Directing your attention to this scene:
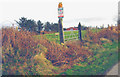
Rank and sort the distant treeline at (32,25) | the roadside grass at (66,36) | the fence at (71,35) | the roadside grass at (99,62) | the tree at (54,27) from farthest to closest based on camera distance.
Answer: the fence at (71,35) → the tree at (54,27) → the roadside grass at (66,36) → the distant treeline at (32,25) → the roadside grass at (99,62)

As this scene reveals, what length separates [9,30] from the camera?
6.42 metres

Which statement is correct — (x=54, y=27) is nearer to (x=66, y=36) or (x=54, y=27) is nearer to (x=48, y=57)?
(x=66, y=36)

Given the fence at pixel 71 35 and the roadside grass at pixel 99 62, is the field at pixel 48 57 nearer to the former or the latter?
the roadside grass at pixel 99 62

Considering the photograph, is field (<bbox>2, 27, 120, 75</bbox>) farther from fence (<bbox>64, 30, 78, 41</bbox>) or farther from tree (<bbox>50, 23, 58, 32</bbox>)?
fence (<bbox>64, 30, 78, 41</bbox>)

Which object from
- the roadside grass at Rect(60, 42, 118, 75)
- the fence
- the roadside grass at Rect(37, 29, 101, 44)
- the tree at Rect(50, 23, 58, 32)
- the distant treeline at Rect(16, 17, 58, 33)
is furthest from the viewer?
the fence

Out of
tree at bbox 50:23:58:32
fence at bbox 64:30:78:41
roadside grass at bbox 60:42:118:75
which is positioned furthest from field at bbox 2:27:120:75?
fence at bbox 64:30:78:41

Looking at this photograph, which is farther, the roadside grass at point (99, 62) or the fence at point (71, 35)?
the fence at point (71, 35)

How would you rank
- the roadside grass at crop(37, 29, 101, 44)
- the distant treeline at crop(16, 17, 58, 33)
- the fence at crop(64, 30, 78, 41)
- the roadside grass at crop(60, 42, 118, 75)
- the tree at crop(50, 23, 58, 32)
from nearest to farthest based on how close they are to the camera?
1. the roadside grass at crop(60, 42, 118, 75)
2. the distant treeline at crop(16, 17, 58, 33)
3. the roadside grass at crop(37, 29, 101, 44)
4. the tree at crop(50, 23, 58, 32)
5. the fence at crop(64, 30, 78, 41)

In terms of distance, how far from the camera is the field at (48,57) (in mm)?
5863

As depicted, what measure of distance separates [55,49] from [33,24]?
1940 mm

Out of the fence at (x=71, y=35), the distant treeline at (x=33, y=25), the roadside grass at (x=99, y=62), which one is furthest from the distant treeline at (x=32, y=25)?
the roadside grass at (x=99, y=62)

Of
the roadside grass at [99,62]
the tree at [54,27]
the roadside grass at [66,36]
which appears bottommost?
the roadside grass at [99,62]

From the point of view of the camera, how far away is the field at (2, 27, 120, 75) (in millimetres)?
5863

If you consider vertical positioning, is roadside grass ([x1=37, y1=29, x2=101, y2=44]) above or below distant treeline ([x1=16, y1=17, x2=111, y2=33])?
below
